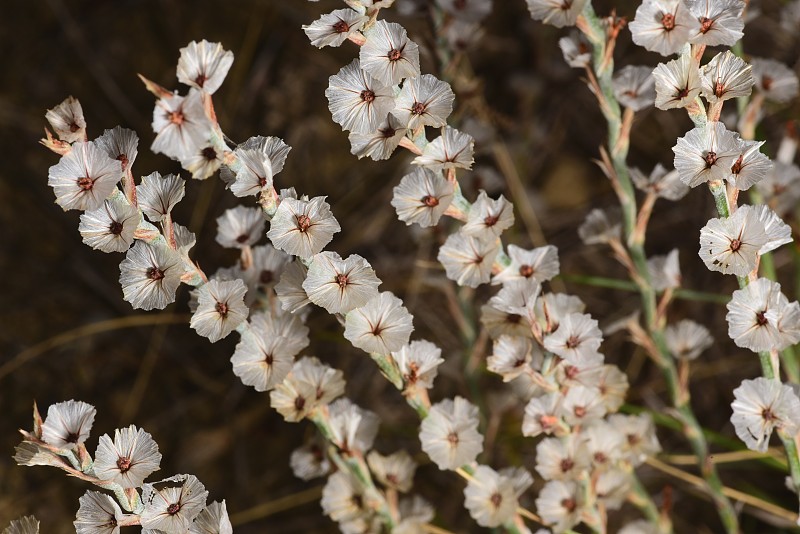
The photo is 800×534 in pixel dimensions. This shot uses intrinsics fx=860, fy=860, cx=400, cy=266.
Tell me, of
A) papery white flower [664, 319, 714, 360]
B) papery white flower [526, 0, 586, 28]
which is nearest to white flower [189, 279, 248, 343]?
papery white flower [526, 0, 586, 28]

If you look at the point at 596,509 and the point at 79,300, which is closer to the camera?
the point at 596,509

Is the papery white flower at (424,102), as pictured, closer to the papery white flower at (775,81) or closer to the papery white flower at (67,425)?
the papery white flower at (67,425)

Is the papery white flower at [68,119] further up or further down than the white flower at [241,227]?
further up

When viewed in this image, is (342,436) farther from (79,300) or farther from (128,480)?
(79,300)

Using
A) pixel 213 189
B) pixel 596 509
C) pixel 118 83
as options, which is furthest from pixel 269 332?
pixel 118 83

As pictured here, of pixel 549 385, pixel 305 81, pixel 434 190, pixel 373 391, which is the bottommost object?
pixel 373 391

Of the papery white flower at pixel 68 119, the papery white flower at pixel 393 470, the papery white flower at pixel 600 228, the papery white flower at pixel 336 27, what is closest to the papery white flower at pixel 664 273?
the papery white flower at pixel 600 228

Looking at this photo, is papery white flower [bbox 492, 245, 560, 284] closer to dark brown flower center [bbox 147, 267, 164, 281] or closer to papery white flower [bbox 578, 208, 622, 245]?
papery white flower [bbox 578, 208, 622, 245]
